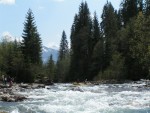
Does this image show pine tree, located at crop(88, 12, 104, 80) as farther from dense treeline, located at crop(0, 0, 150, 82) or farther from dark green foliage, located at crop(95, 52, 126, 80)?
dark green foliage, located at crop(95, 52, 126, 80)

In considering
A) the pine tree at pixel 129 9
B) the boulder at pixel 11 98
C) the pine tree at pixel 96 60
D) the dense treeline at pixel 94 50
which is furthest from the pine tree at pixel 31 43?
the boulder at pixel 11 98

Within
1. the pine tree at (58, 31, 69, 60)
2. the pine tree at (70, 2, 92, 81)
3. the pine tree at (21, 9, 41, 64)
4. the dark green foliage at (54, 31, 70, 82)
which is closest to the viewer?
the pine tree at (21, 9, 41, 64)

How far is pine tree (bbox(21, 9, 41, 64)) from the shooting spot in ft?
269

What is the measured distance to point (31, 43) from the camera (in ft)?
271

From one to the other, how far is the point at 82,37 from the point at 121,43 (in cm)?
1798

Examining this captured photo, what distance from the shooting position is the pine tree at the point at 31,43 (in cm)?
8194

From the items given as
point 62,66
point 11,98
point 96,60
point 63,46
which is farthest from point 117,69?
point 63,46

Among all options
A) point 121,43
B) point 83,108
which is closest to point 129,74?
point 121,43

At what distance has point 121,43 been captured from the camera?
265 ft

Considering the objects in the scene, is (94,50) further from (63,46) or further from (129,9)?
(63,46)

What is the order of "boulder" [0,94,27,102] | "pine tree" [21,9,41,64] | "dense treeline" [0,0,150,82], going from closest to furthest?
"boulder" [0,94,27,102], "dense treeline" [0,0,150,82], "pine tree" [21,9,41,64]

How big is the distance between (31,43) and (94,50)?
14.4 meters

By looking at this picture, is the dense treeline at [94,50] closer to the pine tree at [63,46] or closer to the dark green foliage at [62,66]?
the dark green foliage at [62,66]

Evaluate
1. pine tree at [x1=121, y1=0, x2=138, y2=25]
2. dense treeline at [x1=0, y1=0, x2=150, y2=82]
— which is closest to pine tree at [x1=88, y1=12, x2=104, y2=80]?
dense treeline at [x1=0, y1=0, x2=150, y2=82]
